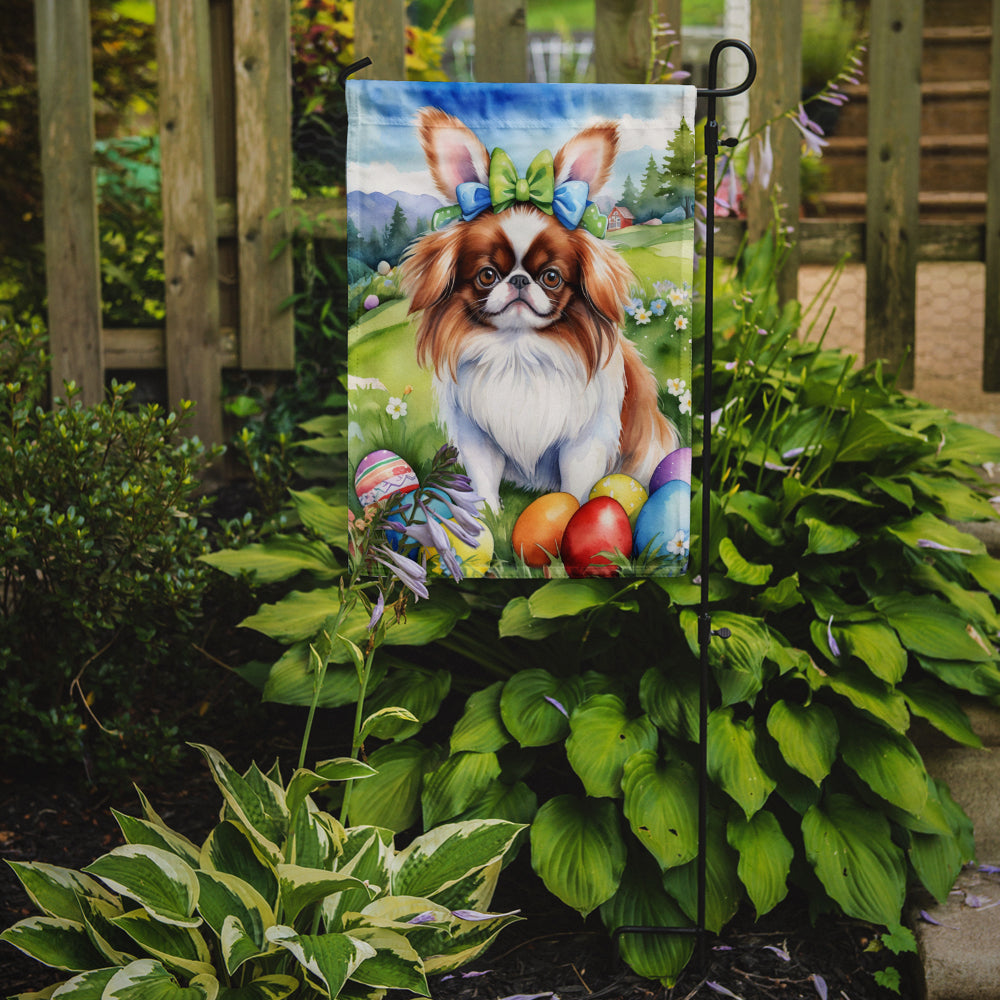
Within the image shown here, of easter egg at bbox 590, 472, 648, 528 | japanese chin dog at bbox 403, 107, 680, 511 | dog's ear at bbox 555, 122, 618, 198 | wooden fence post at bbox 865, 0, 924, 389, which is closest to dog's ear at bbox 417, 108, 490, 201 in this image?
japanese chin dog at bbox 403, 107, 680, 511

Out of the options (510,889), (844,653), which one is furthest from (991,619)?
(510,889)

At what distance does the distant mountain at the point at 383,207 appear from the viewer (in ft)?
5.73

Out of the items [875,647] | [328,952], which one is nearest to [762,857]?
[875,647]

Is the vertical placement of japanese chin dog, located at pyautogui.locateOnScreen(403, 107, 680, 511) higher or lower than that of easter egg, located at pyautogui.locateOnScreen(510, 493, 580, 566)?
higher

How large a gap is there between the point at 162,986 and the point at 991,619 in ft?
5.82

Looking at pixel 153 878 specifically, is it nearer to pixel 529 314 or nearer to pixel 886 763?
pixel 529 314

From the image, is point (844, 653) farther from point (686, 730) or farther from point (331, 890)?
point (331, 890)

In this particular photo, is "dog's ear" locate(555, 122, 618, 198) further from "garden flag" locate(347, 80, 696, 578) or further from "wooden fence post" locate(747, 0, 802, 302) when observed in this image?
"wooden fence post" locate(747, 0, 802, 302)

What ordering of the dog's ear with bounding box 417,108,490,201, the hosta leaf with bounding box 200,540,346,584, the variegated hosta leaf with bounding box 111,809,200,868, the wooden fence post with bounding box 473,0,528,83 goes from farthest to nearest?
the wooden fence post with bounding box 473,0,528,83 → the hosta leaf with bounding box 200,540,346,584 → the dog's ear with bounding box 417,108,490,201 → the variegated hosta leaf with bounding box 111,809,200,868

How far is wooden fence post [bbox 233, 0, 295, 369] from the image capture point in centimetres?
320

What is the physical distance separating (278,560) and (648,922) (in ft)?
3.70

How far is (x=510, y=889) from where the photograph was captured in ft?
Result: 6.84

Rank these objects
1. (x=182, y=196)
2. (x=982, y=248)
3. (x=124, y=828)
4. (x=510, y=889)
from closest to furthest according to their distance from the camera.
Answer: (x=124, y=828)
(x=510, y=889)
(x=182, y=196)
(x=982, y=248)

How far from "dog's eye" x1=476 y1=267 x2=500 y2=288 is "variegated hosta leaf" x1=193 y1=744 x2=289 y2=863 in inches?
35.8
